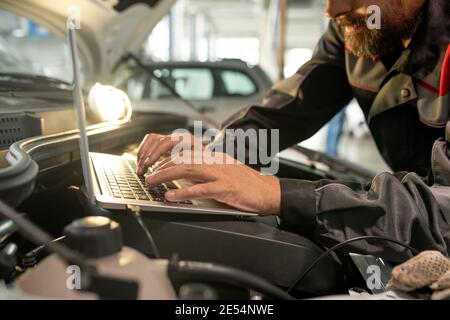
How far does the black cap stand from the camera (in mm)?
401

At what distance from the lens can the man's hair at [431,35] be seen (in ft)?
2.90

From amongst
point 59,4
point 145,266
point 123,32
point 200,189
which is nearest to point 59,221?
point 200,189

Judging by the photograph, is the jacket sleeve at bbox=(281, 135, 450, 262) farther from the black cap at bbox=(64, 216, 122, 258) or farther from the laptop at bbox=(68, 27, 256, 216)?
the black cap at bbox=(64, 216, 122, 258)

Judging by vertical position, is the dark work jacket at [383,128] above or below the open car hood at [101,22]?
below

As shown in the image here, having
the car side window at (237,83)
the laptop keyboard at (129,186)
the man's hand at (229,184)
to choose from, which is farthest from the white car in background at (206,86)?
the man's hand at (229,184)

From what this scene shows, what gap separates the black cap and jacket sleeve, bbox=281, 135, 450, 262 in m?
0.36

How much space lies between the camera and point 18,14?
149 cm

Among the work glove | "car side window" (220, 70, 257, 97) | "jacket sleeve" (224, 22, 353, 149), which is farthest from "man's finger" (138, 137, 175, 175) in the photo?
"car side window" (220, 70, 257, 97)

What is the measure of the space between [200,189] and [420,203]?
0.36 m

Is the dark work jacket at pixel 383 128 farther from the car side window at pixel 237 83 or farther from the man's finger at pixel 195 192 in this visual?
the car side window at pixel 237 83

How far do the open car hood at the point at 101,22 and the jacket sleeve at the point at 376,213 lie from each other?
3.54 ft

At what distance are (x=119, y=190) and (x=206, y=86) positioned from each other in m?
4.05

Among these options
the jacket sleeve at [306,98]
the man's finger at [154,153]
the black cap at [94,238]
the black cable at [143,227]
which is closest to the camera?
the black cap at [94,238]

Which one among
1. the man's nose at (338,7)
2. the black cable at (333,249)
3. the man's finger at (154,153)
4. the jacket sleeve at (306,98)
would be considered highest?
the man's nose at (338,7)
